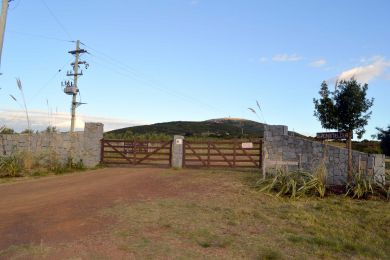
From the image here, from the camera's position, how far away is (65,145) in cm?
1998

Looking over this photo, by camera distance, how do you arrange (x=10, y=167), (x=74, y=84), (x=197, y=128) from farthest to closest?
1. (x=197, y=128)
2. (x=74, y=84)
3. (x=10, y=167)

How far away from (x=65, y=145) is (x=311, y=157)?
11941mm

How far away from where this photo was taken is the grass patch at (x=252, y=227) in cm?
648

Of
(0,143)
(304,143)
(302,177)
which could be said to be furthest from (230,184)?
(0,143)

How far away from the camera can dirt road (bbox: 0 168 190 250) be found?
7.29 m

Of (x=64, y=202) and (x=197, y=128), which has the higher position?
(x=197, y=128)

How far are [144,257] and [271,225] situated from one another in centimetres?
328

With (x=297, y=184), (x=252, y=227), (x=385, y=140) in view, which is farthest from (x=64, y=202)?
(x=385, y=140)

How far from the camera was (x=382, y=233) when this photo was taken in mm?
7918

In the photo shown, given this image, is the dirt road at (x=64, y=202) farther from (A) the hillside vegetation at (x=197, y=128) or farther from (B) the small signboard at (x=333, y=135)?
(A) the hillside vegetation at (x=197, y=128)

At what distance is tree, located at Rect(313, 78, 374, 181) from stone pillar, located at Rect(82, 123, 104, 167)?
44.9 ft

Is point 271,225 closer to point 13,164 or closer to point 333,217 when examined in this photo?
point 333,217

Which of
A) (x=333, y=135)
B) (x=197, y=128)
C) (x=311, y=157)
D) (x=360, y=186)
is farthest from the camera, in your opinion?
(x=197, y=128)

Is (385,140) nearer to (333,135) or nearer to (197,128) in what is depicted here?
(333,135)
